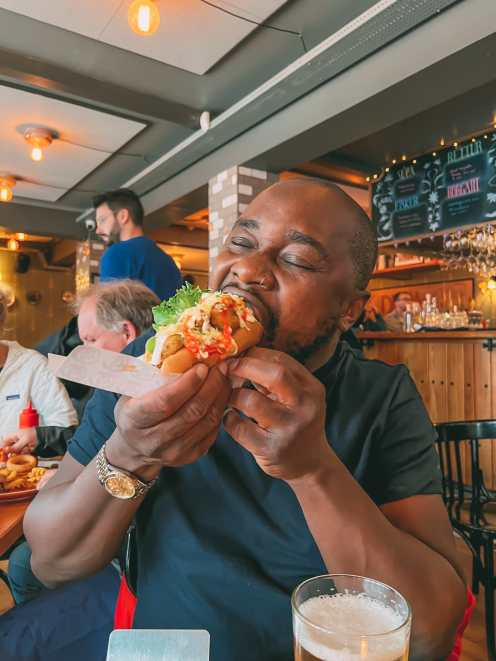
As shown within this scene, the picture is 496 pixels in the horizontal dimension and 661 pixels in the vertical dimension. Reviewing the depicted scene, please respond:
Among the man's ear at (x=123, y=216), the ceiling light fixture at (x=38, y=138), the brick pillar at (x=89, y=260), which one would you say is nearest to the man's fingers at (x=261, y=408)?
the man's ear at (x=123, y=216)

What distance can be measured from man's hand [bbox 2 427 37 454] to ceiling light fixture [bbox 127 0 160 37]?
7.83 feet

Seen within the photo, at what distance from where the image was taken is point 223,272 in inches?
40.5

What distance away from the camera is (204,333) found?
3.21 ft

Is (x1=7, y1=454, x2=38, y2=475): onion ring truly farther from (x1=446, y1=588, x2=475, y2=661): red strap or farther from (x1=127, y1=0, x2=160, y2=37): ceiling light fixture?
(x1=127, y1=0, x2=160, y2=37): ceiling light fixture

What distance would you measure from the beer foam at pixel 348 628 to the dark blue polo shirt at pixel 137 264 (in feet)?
8.33

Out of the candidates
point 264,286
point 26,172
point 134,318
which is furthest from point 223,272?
point 26,172

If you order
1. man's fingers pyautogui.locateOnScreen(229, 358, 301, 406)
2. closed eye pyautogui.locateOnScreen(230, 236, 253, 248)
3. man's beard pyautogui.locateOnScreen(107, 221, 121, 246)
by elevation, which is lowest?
man's fingers pyautogui.locateOnScreen(229, 358, 301, 406)

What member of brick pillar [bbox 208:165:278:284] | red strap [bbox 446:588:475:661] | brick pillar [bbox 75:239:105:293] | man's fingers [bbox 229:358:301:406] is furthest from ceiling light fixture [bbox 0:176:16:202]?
red strap [bbox 446:588:475:661]

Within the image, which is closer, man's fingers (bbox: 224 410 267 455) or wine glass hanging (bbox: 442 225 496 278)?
man's fingers (bbox: 224 410 267 455)

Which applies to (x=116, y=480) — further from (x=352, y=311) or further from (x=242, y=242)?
(x=352, y=311)

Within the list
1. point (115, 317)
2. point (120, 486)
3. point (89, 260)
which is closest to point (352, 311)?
point (120, 486)

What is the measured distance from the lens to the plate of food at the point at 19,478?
1535 mm

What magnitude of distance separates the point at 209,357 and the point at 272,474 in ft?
0.80

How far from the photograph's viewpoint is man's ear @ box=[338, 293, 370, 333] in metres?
1.13
